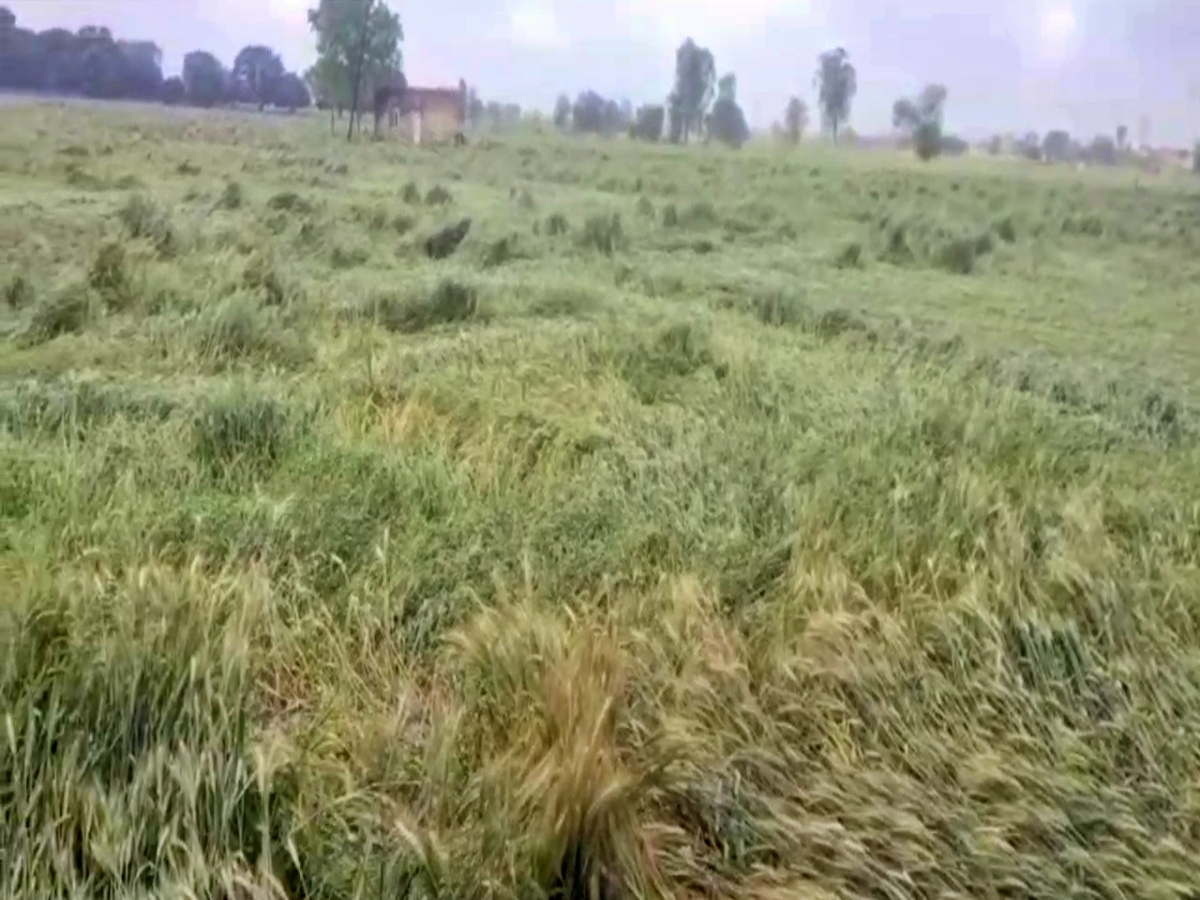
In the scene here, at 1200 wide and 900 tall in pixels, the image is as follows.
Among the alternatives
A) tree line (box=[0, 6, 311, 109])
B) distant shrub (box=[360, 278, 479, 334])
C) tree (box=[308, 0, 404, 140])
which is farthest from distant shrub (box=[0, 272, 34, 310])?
tree (box=[308, 0, 404, 140])

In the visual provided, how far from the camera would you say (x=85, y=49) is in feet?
13.3

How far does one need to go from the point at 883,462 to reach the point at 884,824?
42.4 inches

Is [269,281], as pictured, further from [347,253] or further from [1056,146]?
[1056,146]

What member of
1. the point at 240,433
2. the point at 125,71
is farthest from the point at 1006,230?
the point at 125,71

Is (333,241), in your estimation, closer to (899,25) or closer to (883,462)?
(899,25)

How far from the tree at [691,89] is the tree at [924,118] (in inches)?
27.6

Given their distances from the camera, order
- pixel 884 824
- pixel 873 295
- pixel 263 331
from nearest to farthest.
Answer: pixel 884 824, pixel 263 331, pixel 873 295

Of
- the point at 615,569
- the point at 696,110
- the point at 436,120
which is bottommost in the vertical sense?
the point at 615,569

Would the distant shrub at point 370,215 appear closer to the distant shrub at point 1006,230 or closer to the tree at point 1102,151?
the distant shrub at point 1006,230

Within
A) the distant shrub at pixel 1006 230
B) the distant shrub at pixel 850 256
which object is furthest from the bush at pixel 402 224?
the distant shrub at pixel 1006 230

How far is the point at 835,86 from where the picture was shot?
145 inches

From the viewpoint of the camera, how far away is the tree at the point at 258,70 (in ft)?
13.6

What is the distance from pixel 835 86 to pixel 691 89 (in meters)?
0.56

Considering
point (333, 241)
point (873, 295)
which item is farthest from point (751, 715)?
point (333, 241)
